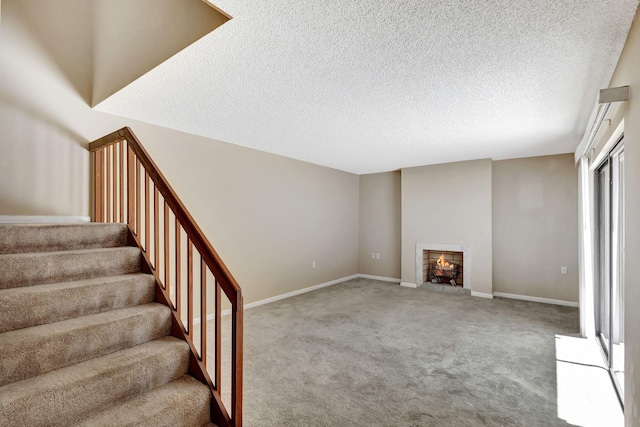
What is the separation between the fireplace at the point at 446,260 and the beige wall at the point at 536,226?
0.52m

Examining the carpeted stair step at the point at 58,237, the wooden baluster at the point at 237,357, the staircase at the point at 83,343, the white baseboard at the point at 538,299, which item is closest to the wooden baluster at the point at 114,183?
the carpeted stair step at the point at 58,237

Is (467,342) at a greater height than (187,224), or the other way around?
(187,224)

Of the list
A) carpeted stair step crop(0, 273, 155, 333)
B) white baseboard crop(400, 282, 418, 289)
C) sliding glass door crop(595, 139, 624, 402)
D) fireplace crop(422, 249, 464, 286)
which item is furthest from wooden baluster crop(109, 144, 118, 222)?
fireplace crop(422, 249, 464, 286)

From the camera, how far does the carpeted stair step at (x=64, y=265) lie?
1.92m

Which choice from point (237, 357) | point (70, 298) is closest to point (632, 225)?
point (237, 357)

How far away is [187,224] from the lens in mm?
2041

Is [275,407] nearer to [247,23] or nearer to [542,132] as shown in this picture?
[247,23]

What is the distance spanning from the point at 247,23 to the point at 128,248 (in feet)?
6.02

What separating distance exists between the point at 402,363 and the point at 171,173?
3.29 meters

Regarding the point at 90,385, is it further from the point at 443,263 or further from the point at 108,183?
the point at 443,263

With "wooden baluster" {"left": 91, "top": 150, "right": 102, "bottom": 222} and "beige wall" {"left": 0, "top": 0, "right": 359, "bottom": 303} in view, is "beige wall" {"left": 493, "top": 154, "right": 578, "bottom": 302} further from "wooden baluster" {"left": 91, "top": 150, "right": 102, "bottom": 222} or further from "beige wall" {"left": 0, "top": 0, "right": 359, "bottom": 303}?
"wooden baluster" {"left": 91, "top": 150, "right": 102, "bottom": 222}

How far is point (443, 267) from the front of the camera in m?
6.19

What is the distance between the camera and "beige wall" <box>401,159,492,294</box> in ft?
18.1

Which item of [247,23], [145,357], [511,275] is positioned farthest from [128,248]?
[511,275]
